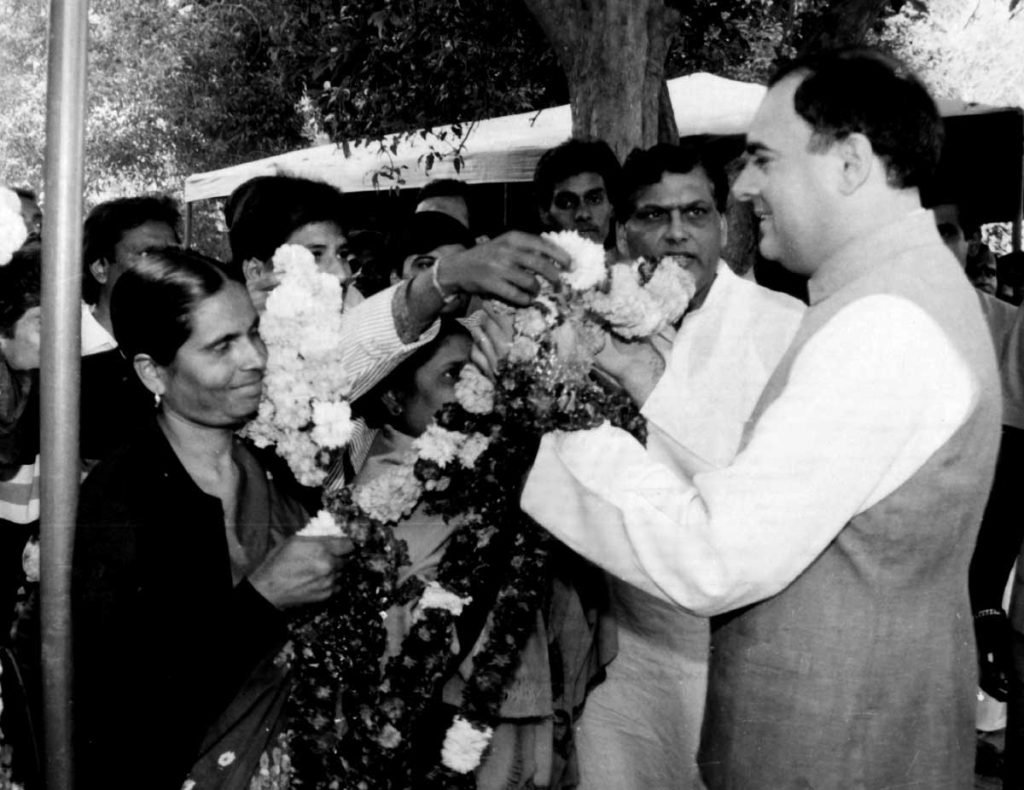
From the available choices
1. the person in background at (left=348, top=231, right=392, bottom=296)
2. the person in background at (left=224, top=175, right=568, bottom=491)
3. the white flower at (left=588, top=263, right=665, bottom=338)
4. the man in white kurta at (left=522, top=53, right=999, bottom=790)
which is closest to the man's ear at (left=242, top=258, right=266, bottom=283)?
the person in background at (left=224, top=175, right=568, bottom=491)

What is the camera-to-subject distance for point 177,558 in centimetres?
215

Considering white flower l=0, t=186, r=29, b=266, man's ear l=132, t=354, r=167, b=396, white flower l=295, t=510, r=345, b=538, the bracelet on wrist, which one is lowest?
white flower l=295, t=510, r=345, b=538

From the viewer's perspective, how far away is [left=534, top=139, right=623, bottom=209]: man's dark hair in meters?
4.33

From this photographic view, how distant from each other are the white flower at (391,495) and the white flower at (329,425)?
0.12 meters

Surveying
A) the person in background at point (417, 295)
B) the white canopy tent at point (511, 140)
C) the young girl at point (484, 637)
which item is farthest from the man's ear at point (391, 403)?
the white canopy tent at point (511, 140)

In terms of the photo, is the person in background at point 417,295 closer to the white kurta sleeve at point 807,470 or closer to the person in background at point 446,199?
the white kurta sleeve at point 807,470

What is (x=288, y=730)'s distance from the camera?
91.7 inches

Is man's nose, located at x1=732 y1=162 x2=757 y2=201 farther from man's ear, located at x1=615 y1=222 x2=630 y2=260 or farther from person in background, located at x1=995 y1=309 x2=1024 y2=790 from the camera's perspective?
person in background, located at x1=995 y1=309 x2=1024 y2=790

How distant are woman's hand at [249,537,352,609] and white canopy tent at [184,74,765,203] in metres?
4.55

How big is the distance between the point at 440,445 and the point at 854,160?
995mm

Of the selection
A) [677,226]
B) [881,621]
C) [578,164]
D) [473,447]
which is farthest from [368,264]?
[881,621]

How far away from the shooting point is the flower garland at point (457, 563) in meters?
2.17

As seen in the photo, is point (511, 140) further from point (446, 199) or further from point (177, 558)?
point (177, 558)

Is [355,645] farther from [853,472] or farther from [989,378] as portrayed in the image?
[989,378]
